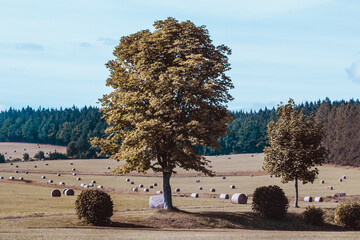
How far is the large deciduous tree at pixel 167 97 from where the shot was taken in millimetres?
34281

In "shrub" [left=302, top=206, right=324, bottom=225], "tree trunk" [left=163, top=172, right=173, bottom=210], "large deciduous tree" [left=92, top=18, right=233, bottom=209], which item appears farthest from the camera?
"tree trunk" [left=163, top=172, right=173, bottom=210]

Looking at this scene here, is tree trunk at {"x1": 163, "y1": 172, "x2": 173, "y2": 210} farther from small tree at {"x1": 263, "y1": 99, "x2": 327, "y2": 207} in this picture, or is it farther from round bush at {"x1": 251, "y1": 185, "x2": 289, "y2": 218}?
small tree at {"x1": 263, "y1": 99, "x2": 327, "y2": 207}

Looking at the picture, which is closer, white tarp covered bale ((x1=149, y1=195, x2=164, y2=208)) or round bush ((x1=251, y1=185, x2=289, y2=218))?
round bush ((x1=251, y1=185, x2=289, y2=218))

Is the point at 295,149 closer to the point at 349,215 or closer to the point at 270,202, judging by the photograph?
the point at 270,202

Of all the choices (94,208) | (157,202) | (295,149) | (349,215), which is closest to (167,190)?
(157,202)

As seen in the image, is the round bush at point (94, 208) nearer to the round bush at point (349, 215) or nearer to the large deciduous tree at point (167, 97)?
the large deciduous tree at point (167, 97)

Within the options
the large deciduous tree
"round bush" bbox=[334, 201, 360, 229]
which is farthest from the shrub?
the large deciduous tree

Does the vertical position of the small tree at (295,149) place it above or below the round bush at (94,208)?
above

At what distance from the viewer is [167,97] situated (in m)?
34.1

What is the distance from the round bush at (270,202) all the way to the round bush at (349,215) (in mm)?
4452

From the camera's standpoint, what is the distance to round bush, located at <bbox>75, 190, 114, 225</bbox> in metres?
31.5

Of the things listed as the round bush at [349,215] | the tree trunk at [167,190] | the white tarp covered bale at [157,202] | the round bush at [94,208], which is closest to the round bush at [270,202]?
the round bush at [349,215]

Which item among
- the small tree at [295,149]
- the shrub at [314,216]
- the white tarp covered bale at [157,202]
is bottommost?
the shrub at [314,216]

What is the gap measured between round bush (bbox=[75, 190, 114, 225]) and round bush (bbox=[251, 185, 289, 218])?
13.3m
